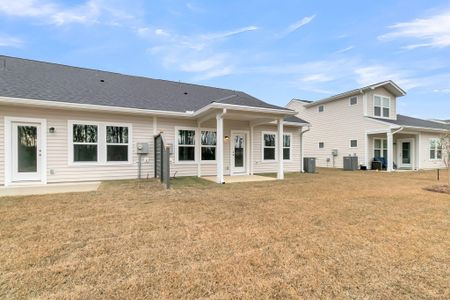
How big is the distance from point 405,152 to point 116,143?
19705 millimetres

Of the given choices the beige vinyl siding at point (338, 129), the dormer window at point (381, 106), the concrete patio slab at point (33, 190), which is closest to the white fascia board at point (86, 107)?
the concrete patio slab at point (33, 190)

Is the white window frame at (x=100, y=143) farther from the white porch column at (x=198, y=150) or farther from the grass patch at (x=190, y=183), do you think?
the white porch column at (x=198, y=150)

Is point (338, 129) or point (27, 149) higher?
point (338, 129)

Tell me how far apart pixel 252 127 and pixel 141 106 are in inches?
206

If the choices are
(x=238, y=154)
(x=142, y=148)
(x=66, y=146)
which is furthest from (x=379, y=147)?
(x=66, y=146)

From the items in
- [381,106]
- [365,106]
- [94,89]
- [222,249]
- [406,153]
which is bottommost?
[222,249]

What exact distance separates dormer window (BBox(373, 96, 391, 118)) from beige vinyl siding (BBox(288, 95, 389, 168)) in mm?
1236

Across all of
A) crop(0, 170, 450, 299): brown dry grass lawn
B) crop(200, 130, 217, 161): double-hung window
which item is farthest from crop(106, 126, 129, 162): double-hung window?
crop(0, 170, 450, 299): brown dry grass lawn

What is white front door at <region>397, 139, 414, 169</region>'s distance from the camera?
55.8 feet

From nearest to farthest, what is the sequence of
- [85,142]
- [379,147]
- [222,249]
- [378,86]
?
[222,249]
[85,142]
[378,86]
[379,147]

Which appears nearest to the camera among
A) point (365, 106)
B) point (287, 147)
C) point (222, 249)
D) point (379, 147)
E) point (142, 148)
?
point (222, 249)

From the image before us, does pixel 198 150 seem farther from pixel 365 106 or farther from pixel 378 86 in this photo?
pixel 378 86

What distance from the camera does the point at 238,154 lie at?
450 inches

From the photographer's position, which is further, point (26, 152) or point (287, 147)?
point (287, 147)
